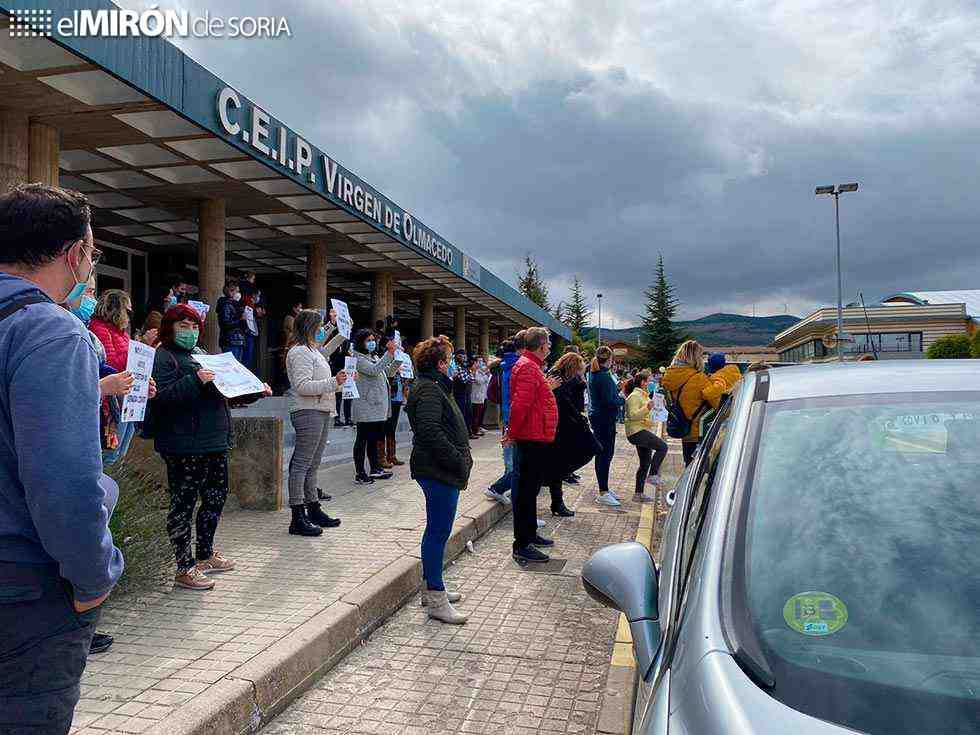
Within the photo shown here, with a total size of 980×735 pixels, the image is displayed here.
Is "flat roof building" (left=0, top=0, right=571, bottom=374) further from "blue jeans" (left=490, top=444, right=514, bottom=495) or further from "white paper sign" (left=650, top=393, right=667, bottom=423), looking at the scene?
"white paper sign" (left=650, top=393, right=667, bottom=423)

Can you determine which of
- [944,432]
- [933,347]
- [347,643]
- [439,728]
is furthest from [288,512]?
[933,347]

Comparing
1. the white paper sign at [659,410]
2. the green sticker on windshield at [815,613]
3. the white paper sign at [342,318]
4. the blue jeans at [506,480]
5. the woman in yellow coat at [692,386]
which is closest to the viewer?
the green sticker on windshield at [815,613]

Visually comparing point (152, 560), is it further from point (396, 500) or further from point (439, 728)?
point (396, 500)

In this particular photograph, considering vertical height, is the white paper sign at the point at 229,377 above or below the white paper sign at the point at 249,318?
below

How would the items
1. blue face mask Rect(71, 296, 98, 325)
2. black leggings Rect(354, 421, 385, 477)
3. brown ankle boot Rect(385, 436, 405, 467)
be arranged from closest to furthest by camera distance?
1. blue face mask Rect(71, 296, 98, 325)
2. black leggings Rect(354, 421, 385, 477)
3. brown ankle boot Rect(385, 436, 405, 467)

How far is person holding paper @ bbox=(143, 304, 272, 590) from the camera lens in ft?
15.5

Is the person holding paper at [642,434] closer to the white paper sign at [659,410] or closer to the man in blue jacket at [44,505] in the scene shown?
the white paper sign at [659,410]

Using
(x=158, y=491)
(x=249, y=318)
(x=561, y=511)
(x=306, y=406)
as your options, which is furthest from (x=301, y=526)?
(x=249, y=318)

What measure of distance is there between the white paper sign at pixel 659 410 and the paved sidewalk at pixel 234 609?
13.8 feet

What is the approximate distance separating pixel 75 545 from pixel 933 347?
2228 inches

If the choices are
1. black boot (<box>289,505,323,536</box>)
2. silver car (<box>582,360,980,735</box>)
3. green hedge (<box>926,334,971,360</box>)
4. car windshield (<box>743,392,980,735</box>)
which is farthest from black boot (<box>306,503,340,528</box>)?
green hedge (<box>926,334,971,360</box>)

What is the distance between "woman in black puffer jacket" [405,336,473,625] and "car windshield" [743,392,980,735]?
279cm

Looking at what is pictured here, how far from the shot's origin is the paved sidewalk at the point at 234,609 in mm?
3309

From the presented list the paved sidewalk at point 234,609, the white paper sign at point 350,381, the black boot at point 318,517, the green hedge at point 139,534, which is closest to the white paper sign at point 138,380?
the green hedge at point 139,534
